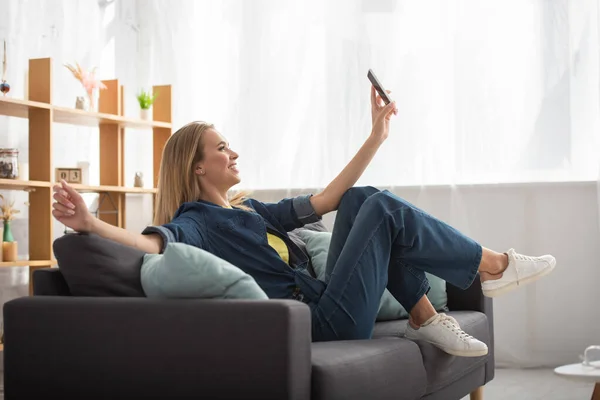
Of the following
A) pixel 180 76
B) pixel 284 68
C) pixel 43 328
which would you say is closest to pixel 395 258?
pixel 43 328

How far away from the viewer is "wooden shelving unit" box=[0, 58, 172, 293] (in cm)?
377

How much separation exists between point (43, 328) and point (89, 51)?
3.10 m

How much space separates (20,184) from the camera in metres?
3.66

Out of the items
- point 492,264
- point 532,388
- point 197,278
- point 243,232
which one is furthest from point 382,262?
point 532,388

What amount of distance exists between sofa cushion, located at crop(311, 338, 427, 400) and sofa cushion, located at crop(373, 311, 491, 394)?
0.25ft

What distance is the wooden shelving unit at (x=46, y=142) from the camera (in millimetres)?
3771

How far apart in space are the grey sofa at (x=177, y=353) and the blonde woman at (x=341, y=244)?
0.58ft

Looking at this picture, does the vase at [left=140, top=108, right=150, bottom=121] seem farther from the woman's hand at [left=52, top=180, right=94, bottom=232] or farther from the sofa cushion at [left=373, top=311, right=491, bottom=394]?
the woman's hand at [left=52, top=180, right=94, bottom=232]

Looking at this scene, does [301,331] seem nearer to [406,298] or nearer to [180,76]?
[406,298]

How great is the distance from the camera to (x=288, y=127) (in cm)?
452

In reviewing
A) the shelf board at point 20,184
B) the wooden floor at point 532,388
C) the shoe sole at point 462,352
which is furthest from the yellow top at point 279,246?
the shelf board at point 20,184

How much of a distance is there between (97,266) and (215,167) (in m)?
0.73

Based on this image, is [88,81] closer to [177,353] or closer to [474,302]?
[474,302]

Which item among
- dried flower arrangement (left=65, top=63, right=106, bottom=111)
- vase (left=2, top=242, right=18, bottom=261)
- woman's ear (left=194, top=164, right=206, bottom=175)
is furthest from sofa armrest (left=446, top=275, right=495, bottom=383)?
dried flower arrangement (left=65, top=63, right=106, bottom=111)
